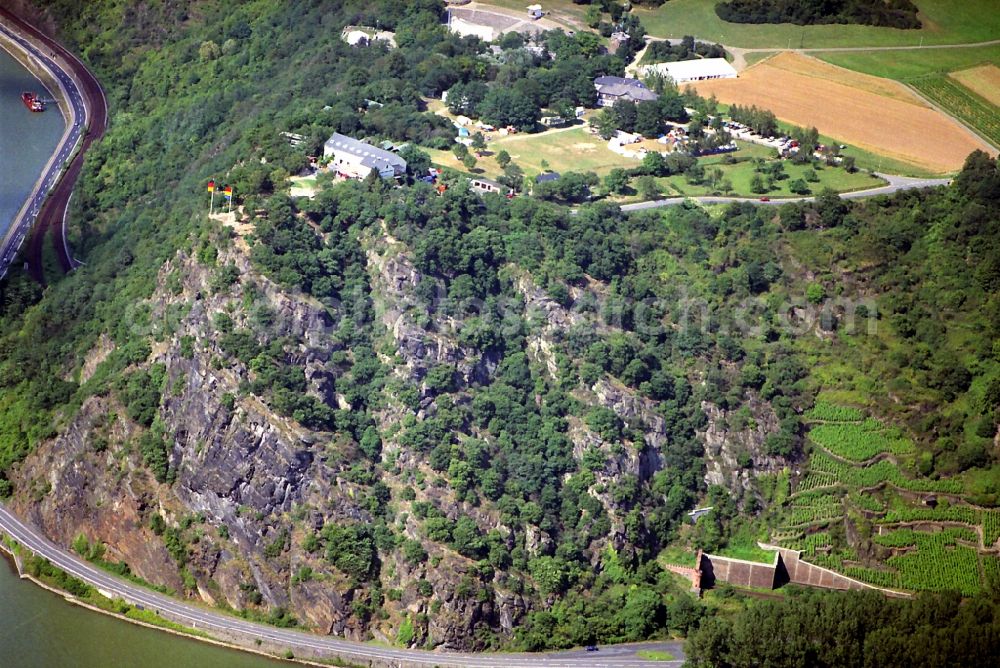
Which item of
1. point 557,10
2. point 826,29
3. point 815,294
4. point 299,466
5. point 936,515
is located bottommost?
point 936,515

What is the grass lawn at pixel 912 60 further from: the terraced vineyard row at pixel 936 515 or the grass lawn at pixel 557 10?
the terraced vineyard row at pixel 936 515

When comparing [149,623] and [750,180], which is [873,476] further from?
[149,623]

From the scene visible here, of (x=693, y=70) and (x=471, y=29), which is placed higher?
(x=471, y=29)

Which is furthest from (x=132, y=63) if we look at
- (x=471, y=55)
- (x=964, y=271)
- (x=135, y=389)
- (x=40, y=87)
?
(x=964, y=271)

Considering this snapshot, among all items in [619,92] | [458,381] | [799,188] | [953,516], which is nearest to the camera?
[953,516]

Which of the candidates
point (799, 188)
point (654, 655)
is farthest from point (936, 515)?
point (799, 188)

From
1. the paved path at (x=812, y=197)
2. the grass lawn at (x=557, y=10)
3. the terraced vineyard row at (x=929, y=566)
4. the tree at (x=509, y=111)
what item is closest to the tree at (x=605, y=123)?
the tree at (x=509, y=111)

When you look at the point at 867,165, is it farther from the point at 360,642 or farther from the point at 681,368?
the point at 360,642

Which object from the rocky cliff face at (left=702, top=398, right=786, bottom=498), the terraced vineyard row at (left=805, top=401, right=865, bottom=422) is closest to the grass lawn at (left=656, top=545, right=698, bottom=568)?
the rocky cliff face at (left=702, top=398, right=786, bottom=498)
